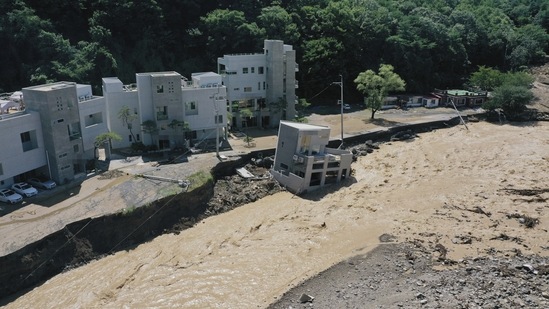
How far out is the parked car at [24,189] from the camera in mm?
31344

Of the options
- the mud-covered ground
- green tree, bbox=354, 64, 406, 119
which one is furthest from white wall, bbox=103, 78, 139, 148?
green tree, bbox=354, 64, 406, 119

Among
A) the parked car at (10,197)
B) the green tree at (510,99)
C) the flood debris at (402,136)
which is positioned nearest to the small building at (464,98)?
the green tree at (510,99)

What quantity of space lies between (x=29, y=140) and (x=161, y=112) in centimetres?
1124

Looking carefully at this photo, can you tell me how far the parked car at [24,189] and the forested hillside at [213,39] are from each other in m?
17.9

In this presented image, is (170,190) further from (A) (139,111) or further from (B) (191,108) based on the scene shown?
(B) (191,108)

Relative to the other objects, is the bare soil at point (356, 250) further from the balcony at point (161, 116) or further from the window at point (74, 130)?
the window at point (74, 130)

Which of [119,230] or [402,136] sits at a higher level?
[402,136]

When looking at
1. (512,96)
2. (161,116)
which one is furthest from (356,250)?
(512,96)

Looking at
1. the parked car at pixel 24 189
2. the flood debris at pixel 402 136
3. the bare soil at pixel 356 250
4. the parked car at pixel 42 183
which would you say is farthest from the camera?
the flood debris at pixel 402 136

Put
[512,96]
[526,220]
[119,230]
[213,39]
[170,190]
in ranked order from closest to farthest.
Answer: [119,230] < [526,220] < [170,190] < [512,96] < [213,39]

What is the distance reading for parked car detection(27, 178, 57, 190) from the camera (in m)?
32.6

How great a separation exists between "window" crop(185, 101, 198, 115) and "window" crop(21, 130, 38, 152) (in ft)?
44.7

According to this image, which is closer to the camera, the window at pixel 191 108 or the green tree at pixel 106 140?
the green tree at pixel 106 140

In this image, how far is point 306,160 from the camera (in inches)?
1489
